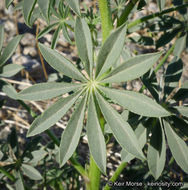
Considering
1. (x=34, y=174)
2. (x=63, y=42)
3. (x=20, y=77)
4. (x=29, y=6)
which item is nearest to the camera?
(x=29, y=6)

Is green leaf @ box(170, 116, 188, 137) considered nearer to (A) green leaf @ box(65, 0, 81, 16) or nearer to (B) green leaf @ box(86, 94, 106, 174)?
→ (B) green leaf @ box(86, 94, 106, 174)

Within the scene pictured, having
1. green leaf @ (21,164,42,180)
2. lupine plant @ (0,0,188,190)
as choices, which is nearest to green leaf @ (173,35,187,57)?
lupine plant @ (0,0,188,190)

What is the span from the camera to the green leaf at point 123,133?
0.80m

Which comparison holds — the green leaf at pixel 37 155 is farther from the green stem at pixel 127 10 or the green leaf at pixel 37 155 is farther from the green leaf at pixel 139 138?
the green stem at pixel 127 10

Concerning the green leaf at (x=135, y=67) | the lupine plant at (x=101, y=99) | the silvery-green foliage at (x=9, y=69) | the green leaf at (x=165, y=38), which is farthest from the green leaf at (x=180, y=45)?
the silvery-green foliage at (x=9, y=69)

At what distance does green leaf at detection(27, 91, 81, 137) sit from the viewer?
0.85m

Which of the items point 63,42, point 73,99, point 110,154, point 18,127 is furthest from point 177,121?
point 63,42

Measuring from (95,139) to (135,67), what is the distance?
0.87ft

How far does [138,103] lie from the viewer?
80cm

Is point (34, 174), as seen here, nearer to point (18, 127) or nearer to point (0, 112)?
point (18, 127)

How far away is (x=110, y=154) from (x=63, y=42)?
1.38 m

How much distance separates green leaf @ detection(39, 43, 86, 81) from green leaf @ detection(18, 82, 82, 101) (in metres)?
0.04

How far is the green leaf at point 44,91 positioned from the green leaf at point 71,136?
0.26 feet

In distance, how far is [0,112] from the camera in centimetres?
220
